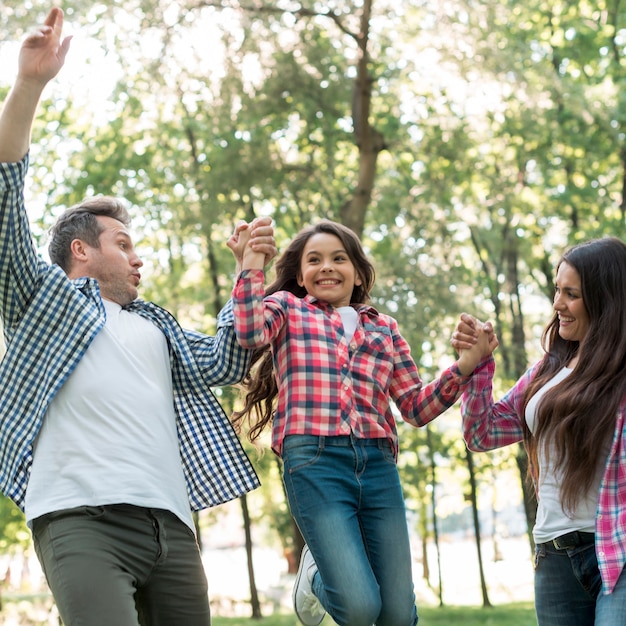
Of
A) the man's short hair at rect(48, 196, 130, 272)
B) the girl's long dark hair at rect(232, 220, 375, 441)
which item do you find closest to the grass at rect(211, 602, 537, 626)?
the girl's long dark hair at rect(232, 220, 375, 441)

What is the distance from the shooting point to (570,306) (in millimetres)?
3732

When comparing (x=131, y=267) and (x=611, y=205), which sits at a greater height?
(x=611, y=205)

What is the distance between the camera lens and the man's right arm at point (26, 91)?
10.1ft

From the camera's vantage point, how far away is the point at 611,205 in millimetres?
17719

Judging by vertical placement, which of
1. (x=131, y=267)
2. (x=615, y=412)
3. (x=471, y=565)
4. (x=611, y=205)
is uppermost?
(x=611, y=205)

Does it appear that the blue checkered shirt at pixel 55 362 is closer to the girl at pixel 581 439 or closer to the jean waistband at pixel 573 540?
the girl at pixel 581 439

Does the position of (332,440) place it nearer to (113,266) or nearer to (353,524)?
(353,524)

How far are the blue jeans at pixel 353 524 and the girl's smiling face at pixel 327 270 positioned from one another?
2.23 ft

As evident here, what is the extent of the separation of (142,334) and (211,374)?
34 centimetres

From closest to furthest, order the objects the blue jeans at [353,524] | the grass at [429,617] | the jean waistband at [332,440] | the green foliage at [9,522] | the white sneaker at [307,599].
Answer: the blue jeans at [353,524], the jean waistband at [332,440], the white sneaker at [307,599], the grass at [429,617], the green foliage at [9,522]

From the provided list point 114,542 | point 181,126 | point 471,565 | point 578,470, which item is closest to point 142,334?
point 114,542

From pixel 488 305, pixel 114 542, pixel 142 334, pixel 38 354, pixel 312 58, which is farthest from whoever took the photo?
pixel 488 305

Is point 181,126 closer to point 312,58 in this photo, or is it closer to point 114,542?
point 312,58

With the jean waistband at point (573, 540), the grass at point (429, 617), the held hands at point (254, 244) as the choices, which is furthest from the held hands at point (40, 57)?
the grass at point (429, 617)
